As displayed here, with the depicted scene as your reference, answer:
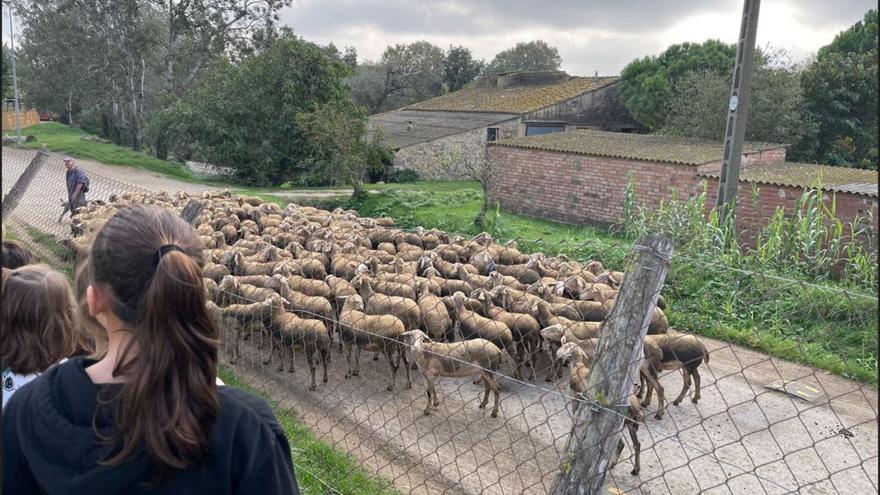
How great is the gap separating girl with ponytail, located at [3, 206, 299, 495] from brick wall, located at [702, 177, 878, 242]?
1401 cm

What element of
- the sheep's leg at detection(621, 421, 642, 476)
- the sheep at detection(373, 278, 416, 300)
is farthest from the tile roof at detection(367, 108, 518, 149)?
the sheep's leg at detection(621, 421, 642, 476)

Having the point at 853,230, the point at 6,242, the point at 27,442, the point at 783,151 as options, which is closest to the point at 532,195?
the point at 783,151

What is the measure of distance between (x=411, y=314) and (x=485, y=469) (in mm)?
2393

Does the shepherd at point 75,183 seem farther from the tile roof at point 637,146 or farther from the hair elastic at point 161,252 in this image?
the hair elastic at point 161,252

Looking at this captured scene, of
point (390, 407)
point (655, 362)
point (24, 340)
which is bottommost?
point (390, 407)

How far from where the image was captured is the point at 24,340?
3076mm

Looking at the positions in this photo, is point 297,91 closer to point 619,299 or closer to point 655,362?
point 655,362

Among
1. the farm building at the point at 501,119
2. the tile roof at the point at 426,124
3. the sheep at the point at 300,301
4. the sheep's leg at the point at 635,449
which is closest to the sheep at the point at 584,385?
the sheep's leg at the point at 635,449

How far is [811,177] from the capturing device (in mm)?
16578

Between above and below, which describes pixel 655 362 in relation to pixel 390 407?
above

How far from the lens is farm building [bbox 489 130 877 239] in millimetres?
15516

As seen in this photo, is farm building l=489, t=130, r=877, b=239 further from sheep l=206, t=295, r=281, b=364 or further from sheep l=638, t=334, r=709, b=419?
sheep l=206, t=295, r=281, b=364

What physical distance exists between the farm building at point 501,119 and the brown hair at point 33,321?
29.9 meters

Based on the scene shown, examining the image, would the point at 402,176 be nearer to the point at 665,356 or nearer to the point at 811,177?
the point at 811,177
